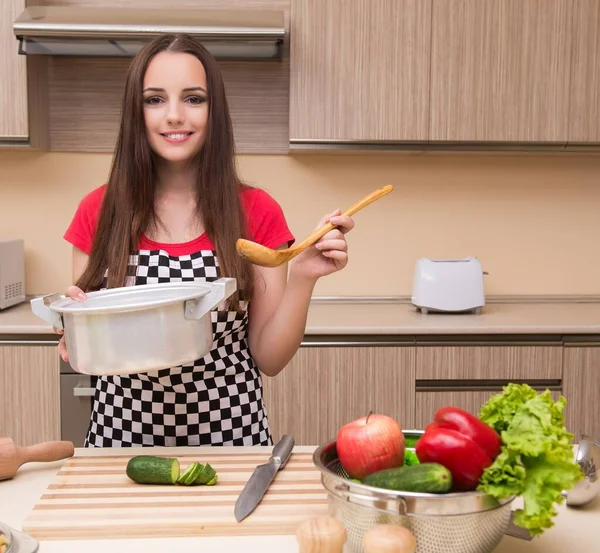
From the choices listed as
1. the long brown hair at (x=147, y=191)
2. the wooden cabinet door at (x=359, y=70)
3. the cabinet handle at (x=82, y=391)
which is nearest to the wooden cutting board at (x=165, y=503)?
the long brown hair at (x=147, y=191)

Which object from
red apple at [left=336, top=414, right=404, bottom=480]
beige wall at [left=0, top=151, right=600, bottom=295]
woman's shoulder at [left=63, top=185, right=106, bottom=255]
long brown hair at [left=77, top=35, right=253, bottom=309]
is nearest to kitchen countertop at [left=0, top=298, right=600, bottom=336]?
beige wall at [left=0, top=151, right=600, bottom=295]

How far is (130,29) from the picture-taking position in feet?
7.78

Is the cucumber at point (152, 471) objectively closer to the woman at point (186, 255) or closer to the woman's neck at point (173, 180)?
the woman at point (186, 255)

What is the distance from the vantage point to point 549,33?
262cm

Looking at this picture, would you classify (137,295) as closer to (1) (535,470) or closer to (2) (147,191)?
(2) (147,191)

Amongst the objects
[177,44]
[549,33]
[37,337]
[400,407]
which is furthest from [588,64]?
[37,337]

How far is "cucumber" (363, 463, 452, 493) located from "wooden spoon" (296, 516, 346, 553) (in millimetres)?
75

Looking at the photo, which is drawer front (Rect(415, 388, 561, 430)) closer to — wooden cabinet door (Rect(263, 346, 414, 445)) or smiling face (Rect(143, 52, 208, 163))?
wooden cabinet door (Rect(263, 346, 414, 445))

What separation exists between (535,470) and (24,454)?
75 cm

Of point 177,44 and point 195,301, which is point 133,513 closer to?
point 195,301

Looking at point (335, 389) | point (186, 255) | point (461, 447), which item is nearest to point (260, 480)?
point (461, 447)

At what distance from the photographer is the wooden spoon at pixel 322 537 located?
2.59ft

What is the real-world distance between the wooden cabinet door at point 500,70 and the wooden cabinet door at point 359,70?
2.5 inches

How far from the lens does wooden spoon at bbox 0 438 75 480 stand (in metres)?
1.12
